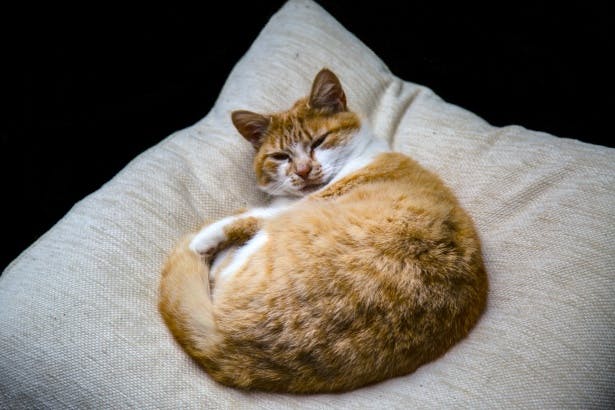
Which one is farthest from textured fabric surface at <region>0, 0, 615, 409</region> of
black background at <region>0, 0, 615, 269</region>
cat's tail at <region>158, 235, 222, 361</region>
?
black background at <region>0, 0, 615, 269</region>

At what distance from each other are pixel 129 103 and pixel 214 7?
515mm

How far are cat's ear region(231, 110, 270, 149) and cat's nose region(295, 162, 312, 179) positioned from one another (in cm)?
20

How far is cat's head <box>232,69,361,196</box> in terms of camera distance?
1531 millimetres

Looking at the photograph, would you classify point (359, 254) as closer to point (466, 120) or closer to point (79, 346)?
point (79, 346)

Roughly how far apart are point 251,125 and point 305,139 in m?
0.18

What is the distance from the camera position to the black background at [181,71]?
190 centimetres

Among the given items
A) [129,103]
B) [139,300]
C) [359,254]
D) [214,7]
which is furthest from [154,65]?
[359,254]

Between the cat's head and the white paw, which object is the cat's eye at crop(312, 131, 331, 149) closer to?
the cat's head

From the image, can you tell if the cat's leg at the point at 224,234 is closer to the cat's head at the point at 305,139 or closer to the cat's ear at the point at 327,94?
the cat's head at the point at 305,139

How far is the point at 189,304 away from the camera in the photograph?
1.17 m

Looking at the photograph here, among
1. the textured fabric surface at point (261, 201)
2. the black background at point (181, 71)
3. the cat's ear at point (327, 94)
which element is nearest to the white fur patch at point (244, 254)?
the textured fabric surface at point (261, 201)

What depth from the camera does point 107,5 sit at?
191cm

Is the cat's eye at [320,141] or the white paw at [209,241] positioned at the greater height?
the cat's eye at [320,141]

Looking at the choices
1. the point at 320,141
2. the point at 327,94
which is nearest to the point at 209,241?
the point at 320,141
